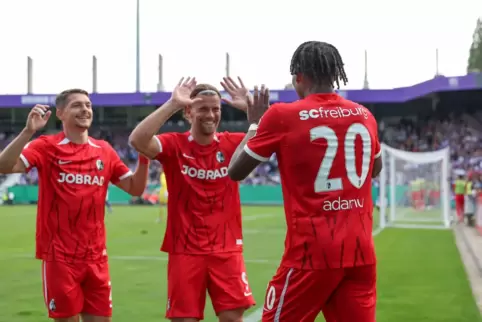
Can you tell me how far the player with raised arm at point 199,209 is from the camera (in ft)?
16.0

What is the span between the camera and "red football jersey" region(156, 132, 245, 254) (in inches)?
198

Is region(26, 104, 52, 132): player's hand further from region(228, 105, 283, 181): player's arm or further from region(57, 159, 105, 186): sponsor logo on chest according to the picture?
region(228, 105, 283, 181): player's arm

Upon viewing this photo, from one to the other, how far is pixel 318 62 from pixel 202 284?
198 cm

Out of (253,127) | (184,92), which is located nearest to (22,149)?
(184,92)

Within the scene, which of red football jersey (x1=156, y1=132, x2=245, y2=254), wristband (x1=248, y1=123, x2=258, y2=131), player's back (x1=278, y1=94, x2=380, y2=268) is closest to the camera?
player's back (x1=278, y1=94, x2=380, y2=268)

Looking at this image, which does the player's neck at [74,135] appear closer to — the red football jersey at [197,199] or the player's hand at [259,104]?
the red football jersey at [197,199]

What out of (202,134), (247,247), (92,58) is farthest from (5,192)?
(202,134)

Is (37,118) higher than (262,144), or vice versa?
(37,118)

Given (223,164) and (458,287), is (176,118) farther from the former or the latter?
(223,164)

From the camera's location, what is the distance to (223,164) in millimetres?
5215

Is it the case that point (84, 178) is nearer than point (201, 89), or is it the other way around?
point (201, 89)

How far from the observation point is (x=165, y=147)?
5.11m

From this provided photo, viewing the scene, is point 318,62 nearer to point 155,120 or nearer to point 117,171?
point 155,120

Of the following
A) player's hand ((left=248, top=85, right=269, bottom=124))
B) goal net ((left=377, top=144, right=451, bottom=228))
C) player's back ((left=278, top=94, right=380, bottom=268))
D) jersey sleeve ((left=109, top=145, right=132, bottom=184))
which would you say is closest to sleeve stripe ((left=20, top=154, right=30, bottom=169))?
jersey sleeve ((left=109, top=145, right=132, bottom=184))
